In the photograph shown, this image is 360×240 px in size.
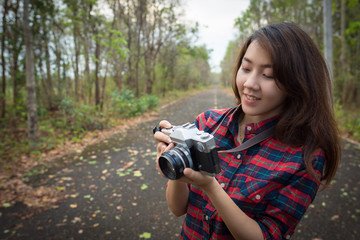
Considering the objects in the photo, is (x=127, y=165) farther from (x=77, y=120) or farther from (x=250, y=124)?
(x=250, y=124)

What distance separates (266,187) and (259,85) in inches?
21.6

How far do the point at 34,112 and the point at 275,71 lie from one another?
6.15m

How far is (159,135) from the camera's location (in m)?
1.35

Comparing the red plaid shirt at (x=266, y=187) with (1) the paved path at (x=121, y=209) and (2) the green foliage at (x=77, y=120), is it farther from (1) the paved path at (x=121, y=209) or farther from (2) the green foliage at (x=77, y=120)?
(2) the green foliage at (x=77, y=120)

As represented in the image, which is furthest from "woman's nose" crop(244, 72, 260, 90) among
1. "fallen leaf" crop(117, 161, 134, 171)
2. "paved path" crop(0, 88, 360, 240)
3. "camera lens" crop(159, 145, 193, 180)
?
"fallen leaf" crop(117, 161, 134, 171)

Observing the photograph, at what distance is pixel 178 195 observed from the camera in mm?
1422

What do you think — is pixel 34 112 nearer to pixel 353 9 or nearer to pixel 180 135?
pixel 180 135

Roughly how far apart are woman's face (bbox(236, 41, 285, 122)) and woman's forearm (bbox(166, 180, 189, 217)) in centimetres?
65

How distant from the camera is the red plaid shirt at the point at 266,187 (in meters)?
1.08

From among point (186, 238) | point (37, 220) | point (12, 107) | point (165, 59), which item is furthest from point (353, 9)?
point (12, 107)

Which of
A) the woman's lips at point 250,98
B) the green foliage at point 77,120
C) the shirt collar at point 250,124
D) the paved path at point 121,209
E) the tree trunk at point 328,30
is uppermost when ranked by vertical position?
the tree trunk at point 328,30

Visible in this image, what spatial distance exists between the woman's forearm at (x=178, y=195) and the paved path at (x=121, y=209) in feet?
5.76

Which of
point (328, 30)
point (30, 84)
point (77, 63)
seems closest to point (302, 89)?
point (328, 30)

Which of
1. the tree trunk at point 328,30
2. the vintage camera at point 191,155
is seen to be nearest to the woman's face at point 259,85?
the vintage camera at point 191,155
